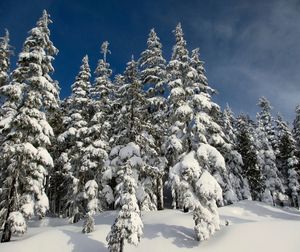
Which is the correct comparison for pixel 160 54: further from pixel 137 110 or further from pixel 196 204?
pixel 196 204

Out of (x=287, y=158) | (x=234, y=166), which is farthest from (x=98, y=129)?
(x=287, y=158)

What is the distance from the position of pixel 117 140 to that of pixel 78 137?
15.3 feet

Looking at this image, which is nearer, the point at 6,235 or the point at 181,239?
the point at 181,239

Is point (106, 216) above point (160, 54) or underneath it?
underneath

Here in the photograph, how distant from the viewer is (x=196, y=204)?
69.9ft

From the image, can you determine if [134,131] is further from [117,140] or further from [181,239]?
[181,239]

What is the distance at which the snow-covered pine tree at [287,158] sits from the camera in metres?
51.1

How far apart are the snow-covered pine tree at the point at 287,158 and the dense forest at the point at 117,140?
12.5 m

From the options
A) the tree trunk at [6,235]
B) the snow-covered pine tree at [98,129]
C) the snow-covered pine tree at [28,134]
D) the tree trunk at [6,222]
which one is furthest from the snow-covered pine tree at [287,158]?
the tree trunk at [6,235]

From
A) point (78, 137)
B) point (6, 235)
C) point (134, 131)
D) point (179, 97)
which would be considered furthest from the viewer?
point (78, 137)

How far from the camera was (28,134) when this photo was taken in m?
24.5

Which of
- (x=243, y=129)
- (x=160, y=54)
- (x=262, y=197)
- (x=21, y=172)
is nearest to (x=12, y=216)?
(x=21, y=172)

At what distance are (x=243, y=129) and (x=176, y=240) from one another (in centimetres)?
3421

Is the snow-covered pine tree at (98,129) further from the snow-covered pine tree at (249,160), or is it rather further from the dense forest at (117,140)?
the snow-covered pine tree at (249,160)
